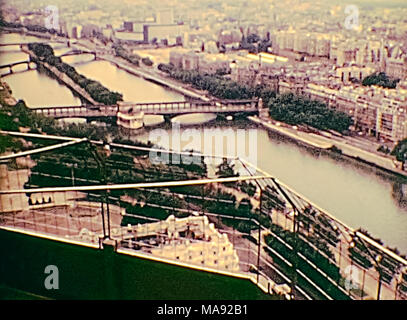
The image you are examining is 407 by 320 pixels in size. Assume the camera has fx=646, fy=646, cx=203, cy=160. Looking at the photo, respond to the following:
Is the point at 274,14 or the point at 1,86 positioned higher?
the point at 274,14

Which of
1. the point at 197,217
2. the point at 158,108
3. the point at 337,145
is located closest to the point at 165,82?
the point at 158,108

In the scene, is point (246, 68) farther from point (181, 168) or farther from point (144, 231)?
point (144, 231)

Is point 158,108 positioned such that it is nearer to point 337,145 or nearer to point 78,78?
point 78,78

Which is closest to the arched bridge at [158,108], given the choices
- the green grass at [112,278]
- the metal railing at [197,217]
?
the metal railing at [197,217]

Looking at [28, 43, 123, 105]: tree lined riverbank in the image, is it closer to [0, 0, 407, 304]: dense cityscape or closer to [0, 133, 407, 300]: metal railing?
[0, 0, 407, 304]: dense cityscape

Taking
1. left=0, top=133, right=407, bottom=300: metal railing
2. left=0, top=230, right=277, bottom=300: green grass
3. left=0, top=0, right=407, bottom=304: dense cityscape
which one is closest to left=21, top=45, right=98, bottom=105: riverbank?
left=0, top=0, right=407, bottom=304: dense cityscape
